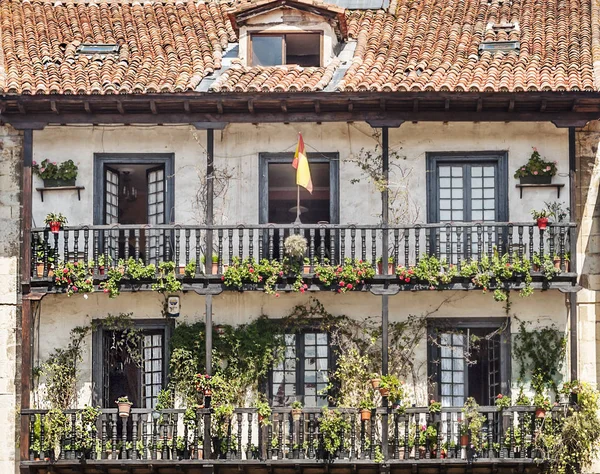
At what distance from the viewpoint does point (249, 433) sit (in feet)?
108

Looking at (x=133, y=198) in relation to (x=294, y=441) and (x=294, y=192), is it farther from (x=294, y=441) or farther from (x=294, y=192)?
(x=294, y=441)

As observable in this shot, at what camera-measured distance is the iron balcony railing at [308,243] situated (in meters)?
33.3

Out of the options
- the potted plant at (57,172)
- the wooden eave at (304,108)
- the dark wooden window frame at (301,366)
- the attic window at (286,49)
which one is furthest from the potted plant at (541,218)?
the potted plant at (57,172)

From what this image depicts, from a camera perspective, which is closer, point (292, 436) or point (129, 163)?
point (292, 436)

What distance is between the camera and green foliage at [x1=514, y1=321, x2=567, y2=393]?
110 feet

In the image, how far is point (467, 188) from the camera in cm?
3434

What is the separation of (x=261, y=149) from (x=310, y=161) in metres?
0.94

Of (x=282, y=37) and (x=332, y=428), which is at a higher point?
(x=282, y=37)

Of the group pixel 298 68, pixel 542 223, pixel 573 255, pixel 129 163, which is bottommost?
pixel 573 255

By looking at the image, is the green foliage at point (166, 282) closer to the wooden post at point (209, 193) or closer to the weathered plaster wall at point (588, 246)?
the wooden post at point (209, 193)

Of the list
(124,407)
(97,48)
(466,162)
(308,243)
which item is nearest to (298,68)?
(308,243)

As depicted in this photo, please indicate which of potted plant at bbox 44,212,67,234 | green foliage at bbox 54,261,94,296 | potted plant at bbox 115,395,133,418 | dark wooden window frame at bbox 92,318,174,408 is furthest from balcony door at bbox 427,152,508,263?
potted plant at bbox 44,212,67,234

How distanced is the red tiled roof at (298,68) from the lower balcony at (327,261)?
8.53ft

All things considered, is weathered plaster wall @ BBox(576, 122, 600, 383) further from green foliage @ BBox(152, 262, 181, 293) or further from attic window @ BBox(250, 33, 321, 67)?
green foliage @ BBox(152, 262, 181, 293)
